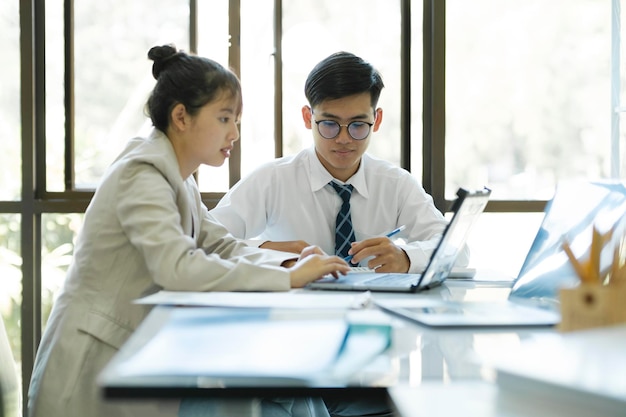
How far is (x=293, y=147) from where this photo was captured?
10.0ft

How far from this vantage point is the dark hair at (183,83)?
6.22ft

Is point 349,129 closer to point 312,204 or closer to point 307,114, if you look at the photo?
point 307,114

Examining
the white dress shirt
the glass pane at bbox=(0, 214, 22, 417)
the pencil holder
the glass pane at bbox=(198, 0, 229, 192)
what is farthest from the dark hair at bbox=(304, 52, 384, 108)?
the pencil holder

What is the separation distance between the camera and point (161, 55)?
1.93 meters

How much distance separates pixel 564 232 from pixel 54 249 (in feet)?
6.85

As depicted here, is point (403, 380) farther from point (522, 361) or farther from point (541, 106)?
point (541, 106)

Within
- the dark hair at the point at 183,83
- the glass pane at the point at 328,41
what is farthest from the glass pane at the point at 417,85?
the dark hair at the point at 183,83

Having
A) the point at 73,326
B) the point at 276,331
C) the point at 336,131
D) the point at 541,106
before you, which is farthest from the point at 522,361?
the point at 541,106

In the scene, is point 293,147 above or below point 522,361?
above

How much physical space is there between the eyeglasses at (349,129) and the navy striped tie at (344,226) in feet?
0.70

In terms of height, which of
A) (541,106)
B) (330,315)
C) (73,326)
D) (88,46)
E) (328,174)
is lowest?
(73,326)

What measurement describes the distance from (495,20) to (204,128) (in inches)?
64.3

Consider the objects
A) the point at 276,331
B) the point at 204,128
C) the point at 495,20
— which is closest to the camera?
the point at 276,331

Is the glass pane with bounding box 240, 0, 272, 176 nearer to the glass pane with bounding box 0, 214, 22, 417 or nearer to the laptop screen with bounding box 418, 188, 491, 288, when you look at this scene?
the glass pane with bounding box 0, 214, 22, 417
